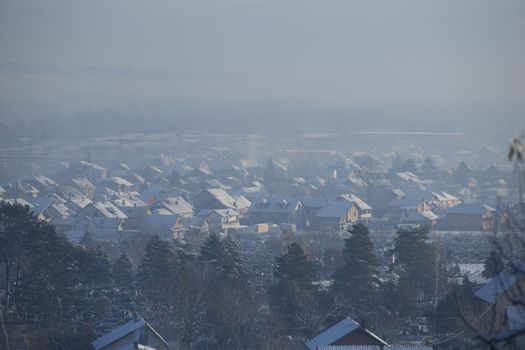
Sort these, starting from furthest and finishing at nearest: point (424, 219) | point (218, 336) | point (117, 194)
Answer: point (117, 194) < point (424, 219) < point (218, 336)

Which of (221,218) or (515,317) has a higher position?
(515,317)

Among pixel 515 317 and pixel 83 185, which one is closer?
pixel 515 317

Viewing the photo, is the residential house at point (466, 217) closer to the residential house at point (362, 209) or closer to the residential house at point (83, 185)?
the residential house at point (362, 209)

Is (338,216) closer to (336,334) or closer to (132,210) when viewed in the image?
(132,210)

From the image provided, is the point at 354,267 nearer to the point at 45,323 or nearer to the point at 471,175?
the point at 45,323

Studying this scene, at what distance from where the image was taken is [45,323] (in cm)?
1191

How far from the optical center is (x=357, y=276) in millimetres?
12391

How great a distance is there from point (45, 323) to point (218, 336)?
83.5 inches

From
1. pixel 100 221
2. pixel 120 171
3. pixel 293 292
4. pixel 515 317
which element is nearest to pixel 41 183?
pixel 120 171

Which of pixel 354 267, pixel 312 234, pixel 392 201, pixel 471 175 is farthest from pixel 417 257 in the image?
pixel 471 175

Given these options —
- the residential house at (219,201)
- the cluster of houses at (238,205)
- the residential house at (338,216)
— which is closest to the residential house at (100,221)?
the cluster of houses at (238,205)

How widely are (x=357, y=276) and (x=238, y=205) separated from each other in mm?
16097

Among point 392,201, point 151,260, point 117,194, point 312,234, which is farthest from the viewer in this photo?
point 117,194

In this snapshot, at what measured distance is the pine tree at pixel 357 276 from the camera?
1214 cm
